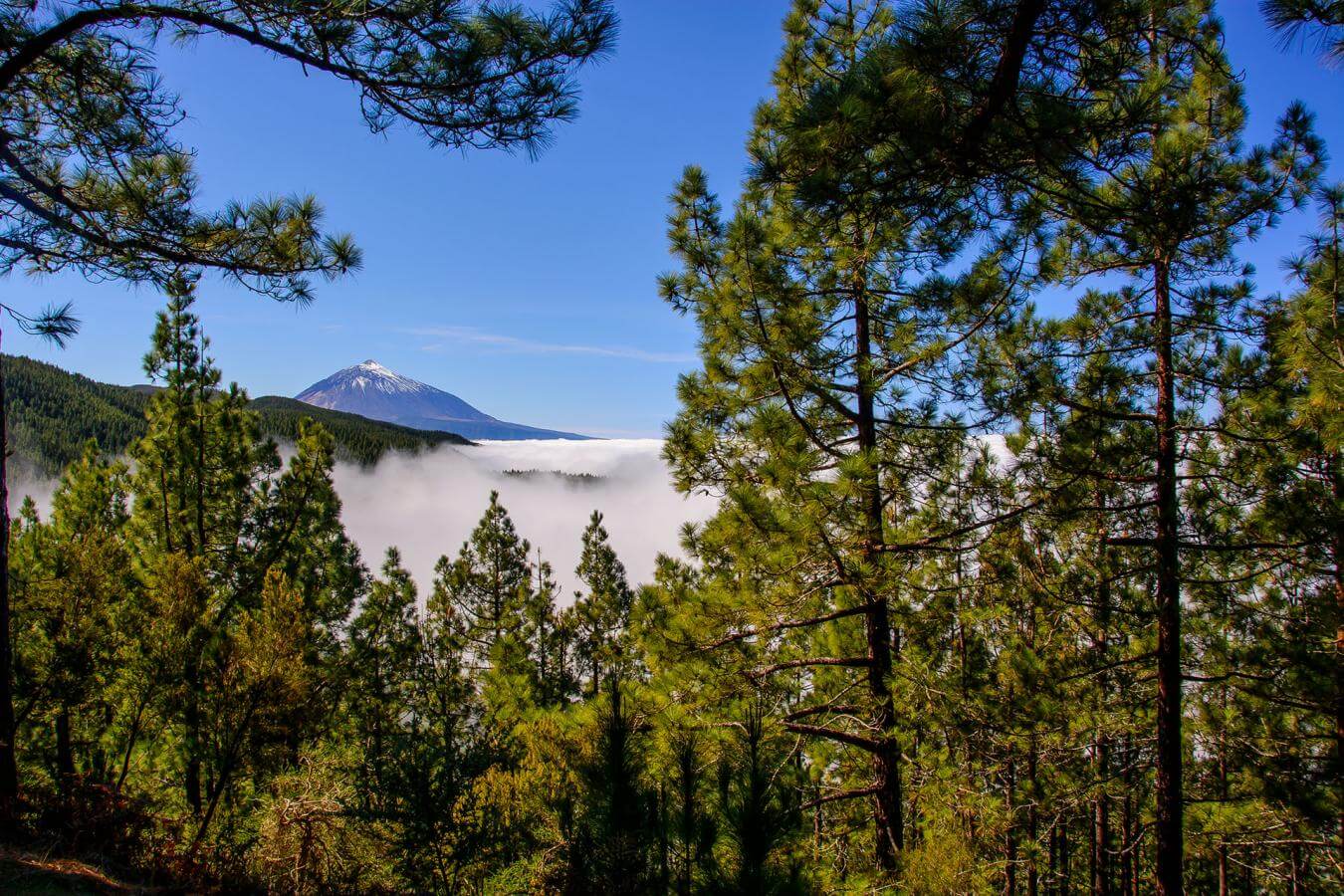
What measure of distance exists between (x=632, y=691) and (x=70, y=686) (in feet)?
26.4

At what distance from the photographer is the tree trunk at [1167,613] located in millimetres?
5770

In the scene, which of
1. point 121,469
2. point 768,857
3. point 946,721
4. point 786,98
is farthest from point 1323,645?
point 121,469

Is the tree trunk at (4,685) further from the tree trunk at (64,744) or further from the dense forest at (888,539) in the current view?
the tree trunk at (64,744)

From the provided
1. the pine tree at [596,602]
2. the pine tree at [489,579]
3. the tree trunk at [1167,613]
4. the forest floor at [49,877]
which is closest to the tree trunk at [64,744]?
the forest floor at [49,877]

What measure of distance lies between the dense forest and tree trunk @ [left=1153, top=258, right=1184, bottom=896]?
0.03 m

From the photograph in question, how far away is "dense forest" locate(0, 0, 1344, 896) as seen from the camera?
10.8 feet

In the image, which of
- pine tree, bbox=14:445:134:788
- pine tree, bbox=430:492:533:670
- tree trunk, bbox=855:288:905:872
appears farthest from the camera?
pine tree, bbox=430:492:533:670

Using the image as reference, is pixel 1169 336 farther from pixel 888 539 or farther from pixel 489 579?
pixel 489 579

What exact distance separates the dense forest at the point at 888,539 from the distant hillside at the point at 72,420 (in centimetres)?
10011

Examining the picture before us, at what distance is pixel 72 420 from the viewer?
121500 mm

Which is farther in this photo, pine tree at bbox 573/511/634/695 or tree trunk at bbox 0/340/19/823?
pine tree at bbox 573/511/634/695

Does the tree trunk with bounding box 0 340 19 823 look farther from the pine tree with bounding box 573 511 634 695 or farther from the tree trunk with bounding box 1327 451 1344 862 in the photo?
the pine tree with bounding box 573 511 634 695

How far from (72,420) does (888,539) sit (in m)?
170

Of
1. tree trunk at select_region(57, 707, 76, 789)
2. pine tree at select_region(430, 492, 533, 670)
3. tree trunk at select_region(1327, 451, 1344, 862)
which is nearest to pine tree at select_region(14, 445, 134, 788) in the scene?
tree trunk at select_region(57, 707, 76, 789)
